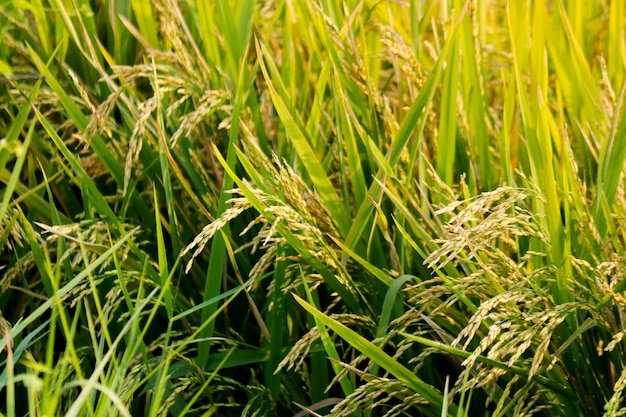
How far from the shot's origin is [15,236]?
4.60 ft

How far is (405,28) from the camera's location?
2057mm

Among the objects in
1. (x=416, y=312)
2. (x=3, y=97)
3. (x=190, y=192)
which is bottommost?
(x=416, y=312)

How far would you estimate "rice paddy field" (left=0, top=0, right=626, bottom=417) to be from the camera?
4.06ft

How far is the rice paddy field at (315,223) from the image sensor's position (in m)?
1.24

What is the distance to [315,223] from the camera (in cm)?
137

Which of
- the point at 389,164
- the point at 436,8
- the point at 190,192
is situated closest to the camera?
the point at 389,164

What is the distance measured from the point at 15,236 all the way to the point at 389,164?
25.1 inches

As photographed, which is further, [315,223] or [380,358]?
[315,223]

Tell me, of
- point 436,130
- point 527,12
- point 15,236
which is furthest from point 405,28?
point 15,236

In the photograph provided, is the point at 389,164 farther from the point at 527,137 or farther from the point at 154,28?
the point at 154,28

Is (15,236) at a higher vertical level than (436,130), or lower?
lower

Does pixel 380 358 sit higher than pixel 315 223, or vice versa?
pixel 315 223

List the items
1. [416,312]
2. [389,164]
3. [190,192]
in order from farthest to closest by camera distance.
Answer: [190,192] → [389,164] → [416,312]

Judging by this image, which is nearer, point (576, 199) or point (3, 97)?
point (576, 199)
